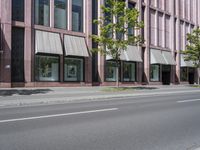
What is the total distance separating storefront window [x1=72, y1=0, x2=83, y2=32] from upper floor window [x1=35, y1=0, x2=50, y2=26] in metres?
3.49

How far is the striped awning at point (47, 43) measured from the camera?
84.0 feet

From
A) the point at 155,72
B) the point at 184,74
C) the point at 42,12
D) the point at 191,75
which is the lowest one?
the point at 191,75

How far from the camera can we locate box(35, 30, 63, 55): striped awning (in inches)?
1008

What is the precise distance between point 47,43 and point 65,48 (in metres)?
2.33

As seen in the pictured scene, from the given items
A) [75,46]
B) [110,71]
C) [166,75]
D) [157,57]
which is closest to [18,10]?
[75,46]

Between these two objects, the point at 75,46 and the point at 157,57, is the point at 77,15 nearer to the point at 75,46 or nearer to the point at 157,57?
the point at 75,46

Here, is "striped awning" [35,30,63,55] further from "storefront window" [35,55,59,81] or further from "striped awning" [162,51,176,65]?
"striped awning" [162,51,176,65]

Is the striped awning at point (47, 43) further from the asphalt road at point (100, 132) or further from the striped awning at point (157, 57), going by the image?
the asphalt road at point (100, 132)

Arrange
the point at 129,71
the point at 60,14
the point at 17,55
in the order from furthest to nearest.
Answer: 1. the point at 129,71
2. the point at 60,14
3. the point at 17,55

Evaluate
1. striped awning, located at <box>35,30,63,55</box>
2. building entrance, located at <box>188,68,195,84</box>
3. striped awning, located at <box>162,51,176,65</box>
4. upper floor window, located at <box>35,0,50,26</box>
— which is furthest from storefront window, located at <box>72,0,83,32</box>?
building entrance, located at <box>188,68,195,84</box>

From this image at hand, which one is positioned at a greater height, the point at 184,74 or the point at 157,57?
the point at 157,57

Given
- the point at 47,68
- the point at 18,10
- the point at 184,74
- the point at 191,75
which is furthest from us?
the point at 191,75

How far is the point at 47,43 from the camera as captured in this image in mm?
26281

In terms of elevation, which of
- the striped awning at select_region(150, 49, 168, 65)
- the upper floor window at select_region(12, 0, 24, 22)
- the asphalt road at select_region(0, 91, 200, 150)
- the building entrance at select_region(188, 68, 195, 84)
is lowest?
the asphalt road at select_region(0, 91, 200, 150)
